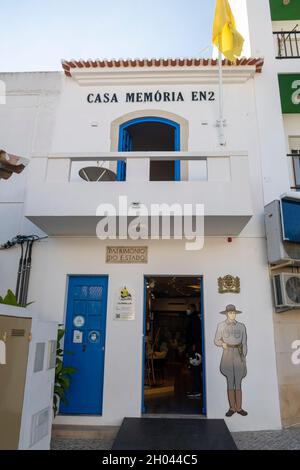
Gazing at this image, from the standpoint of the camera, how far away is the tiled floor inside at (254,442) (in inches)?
198

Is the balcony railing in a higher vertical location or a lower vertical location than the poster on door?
higher

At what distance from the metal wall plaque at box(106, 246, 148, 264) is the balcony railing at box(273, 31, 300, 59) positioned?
6229 mm

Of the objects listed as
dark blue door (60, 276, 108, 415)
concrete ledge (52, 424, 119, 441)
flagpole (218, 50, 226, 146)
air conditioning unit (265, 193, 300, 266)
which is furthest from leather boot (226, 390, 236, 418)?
flagpole (218, 50, 226, 146)

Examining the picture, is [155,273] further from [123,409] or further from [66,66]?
[66,66]

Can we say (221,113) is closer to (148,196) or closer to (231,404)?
(148,196)

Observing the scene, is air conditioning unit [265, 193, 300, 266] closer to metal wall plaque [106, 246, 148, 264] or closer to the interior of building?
metal wall plaque [106, 246, 148, 264]

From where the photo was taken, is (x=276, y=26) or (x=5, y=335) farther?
(x=276, y=26)

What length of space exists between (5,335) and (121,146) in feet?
16.6

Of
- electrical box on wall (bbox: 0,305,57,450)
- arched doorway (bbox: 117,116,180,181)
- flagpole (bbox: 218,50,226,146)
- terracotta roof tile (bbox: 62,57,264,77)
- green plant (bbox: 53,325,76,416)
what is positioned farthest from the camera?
terracotta roof tile (bbox: 62,57,264,77)

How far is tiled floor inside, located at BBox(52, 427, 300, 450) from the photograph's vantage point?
16.5 feet

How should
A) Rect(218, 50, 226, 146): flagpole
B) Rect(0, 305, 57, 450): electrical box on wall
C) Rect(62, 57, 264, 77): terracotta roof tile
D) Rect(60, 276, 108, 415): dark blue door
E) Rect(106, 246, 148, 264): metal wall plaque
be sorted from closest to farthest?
A: Rect(0, 305, 57, 450): electrical box on wall → Rect(60, 276, 108, 415): dark blue door → Rect(106, 246, 148, 264): metal wall plaque → Rect(218, 50, 226, 146): flagpole → Rect(62, 57, 264, 77): terracotta roof tile

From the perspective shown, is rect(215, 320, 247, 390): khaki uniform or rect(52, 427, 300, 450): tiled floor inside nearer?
rect(52, 427, 300, 450): tiled floor inside

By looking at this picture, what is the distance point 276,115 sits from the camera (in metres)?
7.37
